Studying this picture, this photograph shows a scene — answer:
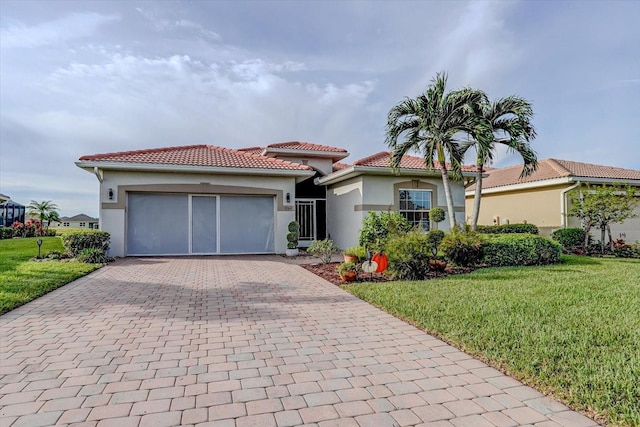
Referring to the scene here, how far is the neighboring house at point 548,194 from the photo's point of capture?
17172 millimetres

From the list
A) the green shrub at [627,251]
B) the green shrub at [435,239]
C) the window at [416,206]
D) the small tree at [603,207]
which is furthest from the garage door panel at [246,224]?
the green shrub at [627,251]

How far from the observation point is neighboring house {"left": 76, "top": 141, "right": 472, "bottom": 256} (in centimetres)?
1382

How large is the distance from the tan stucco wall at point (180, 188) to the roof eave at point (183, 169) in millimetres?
453

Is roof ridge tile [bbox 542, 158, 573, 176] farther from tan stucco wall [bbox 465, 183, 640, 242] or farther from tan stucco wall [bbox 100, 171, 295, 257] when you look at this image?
tan stucco wall [bbox 100, 171, 295, 257]

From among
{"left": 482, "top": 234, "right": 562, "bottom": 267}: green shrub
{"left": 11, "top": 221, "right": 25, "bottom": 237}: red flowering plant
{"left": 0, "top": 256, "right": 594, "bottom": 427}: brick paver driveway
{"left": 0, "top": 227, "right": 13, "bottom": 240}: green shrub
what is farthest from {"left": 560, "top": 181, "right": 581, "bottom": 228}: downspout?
{"left": 11, "top": 221, "right": 25, "bottom": 237}: red flowering plant

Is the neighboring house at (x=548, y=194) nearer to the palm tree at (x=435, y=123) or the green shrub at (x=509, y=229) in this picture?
the green shrub at (x=509, y=229)

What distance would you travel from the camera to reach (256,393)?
3270 mm

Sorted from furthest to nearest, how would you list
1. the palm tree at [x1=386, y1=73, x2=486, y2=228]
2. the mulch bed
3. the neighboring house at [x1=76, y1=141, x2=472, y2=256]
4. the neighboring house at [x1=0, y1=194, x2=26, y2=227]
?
the neighboring house at [x1=0, y1=194, x2=26, y2=227], the neighboring house at [x1=76, y1=141, x2=472, y2=256], the palm tree at [x1=386, y1=73, x2=486, y2=228], the mulch bed

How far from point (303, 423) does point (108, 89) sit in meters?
14.1

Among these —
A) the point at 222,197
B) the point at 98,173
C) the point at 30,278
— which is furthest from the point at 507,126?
the point at 30,278

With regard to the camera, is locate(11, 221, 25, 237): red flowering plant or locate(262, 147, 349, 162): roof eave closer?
locate(262, 147, 349, 162): roof eave

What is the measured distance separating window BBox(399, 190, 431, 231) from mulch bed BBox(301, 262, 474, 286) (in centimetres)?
485

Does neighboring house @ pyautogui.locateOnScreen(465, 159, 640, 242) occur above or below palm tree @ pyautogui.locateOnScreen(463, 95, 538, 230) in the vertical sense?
below

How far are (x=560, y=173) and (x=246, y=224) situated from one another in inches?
609
